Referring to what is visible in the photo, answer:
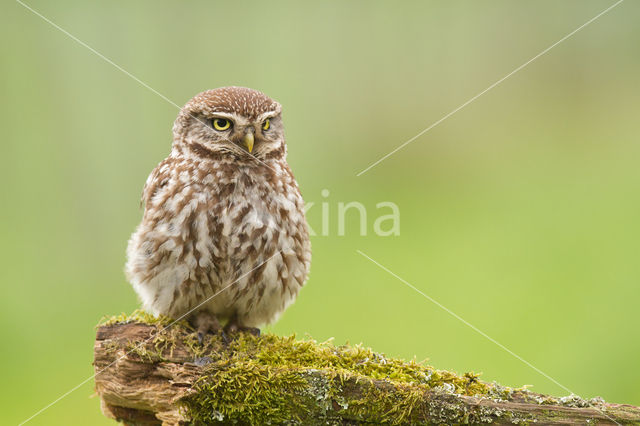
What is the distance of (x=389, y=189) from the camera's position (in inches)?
298

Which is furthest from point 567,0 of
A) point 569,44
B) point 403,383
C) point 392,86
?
point 403,383

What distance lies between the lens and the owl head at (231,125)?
3.91 m

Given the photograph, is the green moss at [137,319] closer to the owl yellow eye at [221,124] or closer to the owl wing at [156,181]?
the owl wing at [156,181]

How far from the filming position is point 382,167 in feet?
25.8

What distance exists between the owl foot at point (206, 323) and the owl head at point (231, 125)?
3.24 ft

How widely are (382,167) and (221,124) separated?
412 cm

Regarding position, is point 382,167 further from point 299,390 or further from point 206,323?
point 299,390

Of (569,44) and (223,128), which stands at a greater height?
(569,44)

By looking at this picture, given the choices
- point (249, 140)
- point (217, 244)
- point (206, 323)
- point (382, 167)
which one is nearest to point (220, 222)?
point (217, 244)

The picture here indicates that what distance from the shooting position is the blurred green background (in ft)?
18.3

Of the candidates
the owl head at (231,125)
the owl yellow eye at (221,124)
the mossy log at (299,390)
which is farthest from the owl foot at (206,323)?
the owl yellow eye at (221,124)

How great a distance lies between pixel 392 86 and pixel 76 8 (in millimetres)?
3964

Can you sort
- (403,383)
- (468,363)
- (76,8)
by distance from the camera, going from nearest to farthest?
(403,383) → (468,363) → (76,8)

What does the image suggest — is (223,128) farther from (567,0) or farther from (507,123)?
(567,0)
